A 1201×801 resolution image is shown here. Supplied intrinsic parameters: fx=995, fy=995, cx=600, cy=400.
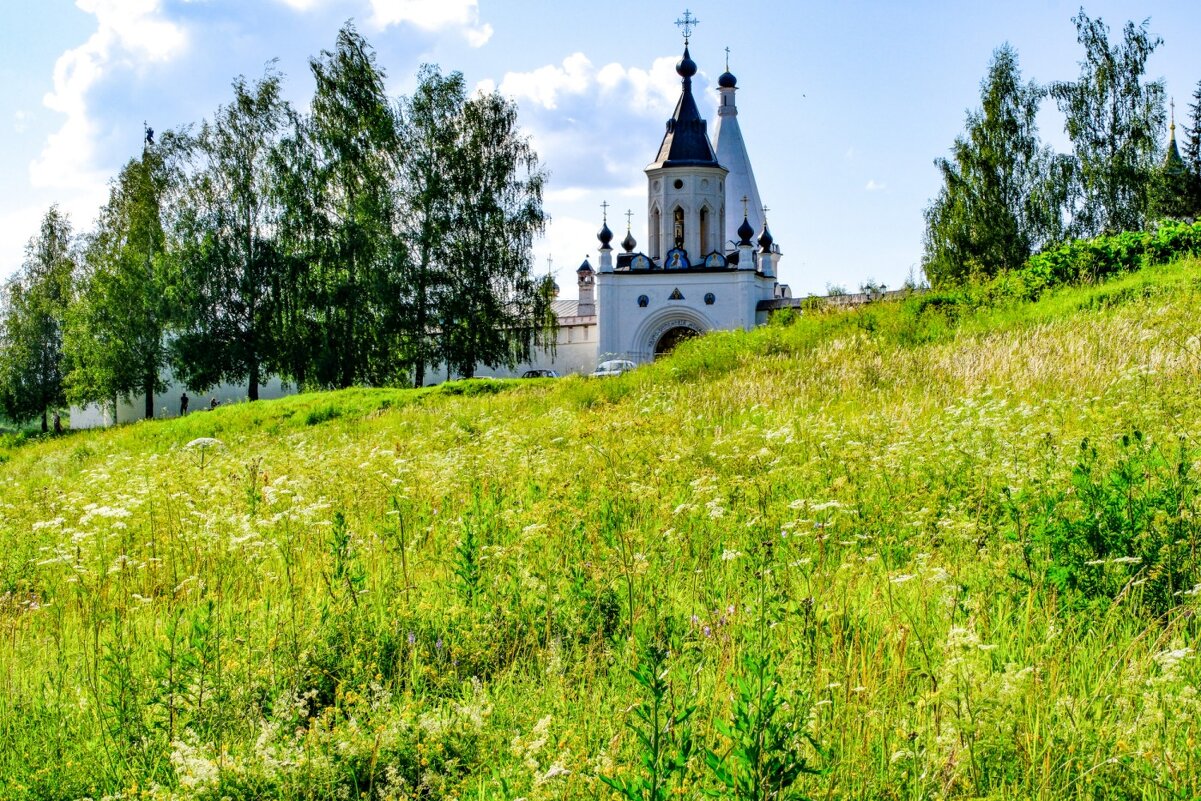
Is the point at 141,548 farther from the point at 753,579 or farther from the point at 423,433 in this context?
the point at 423,433

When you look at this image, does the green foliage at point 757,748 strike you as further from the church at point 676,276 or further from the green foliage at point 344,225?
the church at point 676,276

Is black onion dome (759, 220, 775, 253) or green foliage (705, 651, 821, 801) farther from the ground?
black onion dome (759, 220, 775, 253)

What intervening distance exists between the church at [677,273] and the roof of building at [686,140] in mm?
52

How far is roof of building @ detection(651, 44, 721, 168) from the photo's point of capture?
50.8 meters

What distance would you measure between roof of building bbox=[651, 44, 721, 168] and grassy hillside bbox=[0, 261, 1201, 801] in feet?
146

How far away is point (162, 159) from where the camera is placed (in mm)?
34750

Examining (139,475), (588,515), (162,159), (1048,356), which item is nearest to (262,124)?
(162,159)

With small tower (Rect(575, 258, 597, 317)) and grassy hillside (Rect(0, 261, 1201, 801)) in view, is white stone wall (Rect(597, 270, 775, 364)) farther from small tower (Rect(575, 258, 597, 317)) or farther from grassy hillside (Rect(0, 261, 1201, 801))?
grassy hillside (Rect(0, 261, 1201, 801))

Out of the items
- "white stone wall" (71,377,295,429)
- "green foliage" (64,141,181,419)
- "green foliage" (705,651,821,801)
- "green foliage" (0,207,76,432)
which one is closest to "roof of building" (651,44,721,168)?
"white stone wall" (71,377,295,429)

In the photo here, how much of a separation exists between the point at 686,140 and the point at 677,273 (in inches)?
284

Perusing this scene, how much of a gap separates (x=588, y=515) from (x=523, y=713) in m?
2.30

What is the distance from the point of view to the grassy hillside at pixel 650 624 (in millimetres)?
2621

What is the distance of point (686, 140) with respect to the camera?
51500 mm

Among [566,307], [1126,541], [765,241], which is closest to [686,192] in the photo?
[765,241]
